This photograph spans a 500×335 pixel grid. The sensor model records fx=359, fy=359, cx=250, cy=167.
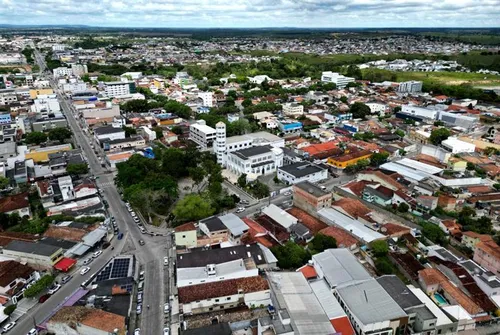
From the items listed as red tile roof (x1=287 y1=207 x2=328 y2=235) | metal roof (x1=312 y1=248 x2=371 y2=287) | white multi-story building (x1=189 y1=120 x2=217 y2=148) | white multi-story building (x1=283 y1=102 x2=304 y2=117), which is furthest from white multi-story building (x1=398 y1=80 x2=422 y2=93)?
metal roof (x1=312 y1=248 x2=371 y2=287)

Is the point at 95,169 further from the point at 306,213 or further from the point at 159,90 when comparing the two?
the point at 159,90

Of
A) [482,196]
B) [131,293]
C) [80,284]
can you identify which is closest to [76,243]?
[80,284]

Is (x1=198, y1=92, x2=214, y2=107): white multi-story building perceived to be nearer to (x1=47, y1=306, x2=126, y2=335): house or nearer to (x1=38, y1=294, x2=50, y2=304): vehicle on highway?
(x1=38, y1=294, x2=50, y2=304): vehicle on highway

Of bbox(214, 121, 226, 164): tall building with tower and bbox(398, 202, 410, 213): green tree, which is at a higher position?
bbox(214, 121, 226, 164): tall building with tower

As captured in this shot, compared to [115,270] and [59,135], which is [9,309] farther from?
[59,135]

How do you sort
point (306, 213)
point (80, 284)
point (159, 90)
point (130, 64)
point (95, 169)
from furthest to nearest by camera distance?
1. point (130, 64)
2. point (159, 90)
3. point (95, 169)
4. point (306, 213)
5. point (80, 284)
